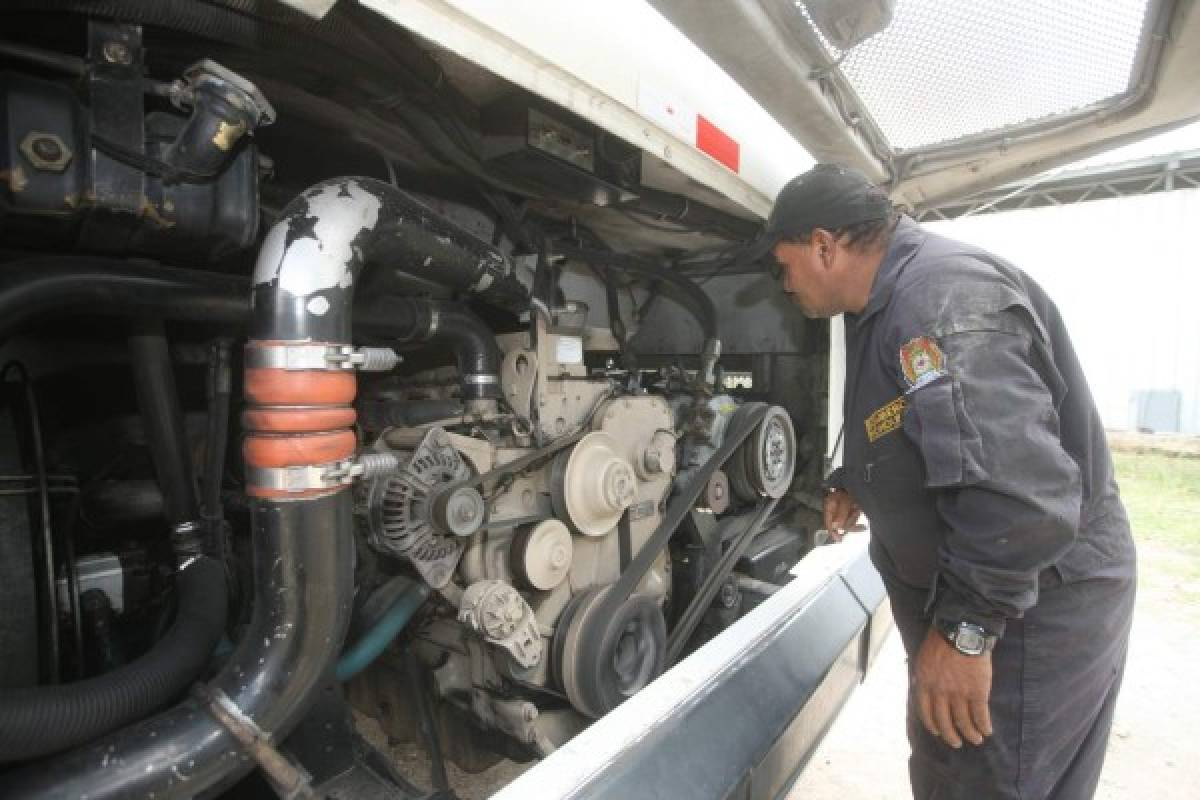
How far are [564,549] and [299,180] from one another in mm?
1122

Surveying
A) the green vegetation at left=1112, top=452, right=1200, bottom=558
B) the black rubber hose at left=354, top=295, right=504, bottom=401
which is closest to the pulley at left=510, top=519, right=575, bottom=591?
the black rubber hose at left=354, top=295, right=504, bottom=401

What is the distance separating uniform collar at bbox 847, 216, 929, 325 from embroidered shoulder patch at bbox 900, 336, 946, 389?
168 mm

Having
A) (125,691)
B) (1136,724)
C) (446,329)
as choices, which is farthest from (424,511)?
(1136,724)

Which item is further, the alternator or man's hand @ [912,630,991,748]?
the alternator

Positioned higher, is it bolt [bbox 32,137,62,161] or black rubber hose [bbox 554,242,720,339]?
black rubber hose [bbox 554,242,720,339]

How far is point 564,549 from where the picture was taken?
4.93ft

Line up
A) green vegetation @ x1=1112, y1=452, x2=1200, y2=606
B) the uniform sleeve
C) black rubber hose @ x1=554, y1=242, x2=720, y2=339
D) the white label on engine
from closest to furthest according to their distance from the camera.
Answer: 1. the uniform sleeve
2. the white label on engine
3. black rubber hose @ x1=554, y1=242, x2=720, y2=339
4. green vegetation @ x1=1112, y1=452, x2=1200, y2=606

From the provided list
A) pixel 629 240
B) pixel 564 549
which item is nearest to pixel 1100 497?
pixel 564 549

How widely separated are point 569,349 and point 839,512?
93cm

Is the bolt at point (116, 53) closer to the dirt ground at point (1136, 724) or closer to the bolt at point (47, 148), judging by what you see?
the bolt at point (47, 148)

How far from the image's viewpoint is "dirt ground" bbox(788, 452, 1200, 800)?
76.2 inches

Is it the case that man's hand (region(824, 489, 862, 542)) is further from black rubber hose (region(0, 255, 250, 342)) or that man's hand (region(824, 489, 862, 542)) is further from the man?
black rubber hose (region(0, 255, 250, 342))

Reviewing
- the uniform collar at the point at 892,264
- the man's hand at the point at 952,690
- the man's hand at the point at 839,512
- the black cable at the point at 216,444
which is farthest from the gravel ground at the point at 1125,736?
the black cable at the point at 216,444

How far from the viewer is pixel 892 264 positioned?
3.96 feet
